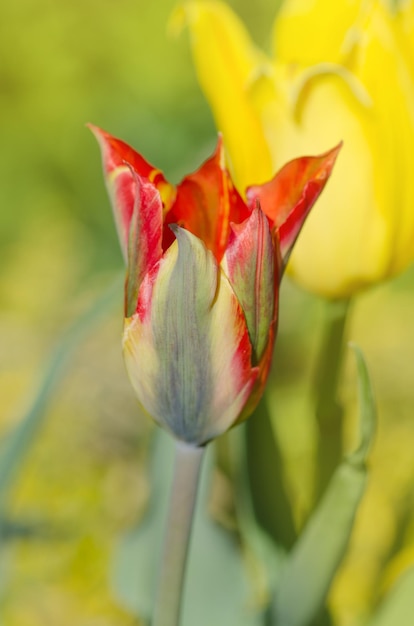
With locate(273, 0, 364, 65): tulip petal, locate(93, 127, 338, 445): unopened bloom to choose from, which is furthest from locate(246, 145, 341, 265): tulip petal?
locate(273, 0, 364, 65): tulip petal

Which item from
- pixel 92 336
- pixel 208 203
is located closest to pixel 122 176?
pixel 208 203

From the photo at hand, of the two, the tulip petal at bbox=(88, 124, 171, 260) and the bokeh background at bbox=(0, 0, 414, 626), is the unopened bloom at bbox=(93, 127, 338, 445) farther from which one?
the bokeh background at bbox=(0, 0, 414, 626)

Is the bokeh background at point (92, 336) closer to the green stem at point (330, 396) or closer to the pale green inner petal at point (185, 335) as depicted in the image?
the green stem at point (330, 396)

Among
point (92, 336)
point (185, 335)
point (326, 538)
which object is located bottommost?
point (92, 336)

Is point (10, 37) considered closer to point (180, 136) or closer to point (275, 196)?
point (180, 136)

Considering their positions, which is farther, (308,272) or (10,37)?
(10,37)

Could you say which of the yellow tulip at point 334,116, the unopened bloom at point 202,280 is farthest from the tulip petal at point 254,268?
the yellow tulip at point 334,116

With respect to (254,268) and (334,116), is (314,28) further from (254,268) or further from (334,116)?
(254,268)

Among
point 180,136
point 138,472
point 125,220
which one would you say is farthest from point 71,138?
point 125,220
